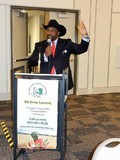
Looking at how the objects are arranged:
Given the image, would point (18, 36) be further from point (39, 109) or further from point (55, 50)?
point (39, 109)

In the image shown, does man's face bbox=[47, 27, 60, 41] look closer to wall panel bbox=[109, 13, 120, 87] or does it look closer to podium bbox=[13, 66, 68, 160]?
podium bbox=[13, 66, 68, 160]

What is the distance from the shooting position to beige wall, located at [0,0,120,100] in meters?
5.50

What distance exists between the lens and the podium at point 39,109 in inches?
92.3

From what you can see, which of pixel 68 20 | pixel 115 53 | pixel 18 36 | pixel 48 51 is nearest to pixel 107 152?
pixel 48 51

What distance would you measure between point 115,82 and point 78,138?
348 centimetres

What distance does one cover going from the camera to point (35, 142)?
2.45 metres

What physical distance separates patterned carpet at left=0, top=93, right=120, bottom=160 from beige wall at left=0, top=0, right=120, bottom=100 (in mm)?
364

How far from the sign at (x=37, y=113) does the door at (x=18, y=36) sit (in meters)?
3.05

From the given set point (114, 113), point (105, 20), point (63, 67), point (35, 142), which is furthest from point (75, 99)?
point (35, 142)

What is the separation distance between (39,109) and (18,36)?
3719 mm

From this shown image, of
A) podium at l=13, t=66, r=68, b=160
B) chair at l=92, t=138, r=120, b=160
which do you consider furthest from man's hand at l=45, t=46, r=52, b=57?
chair at l=92, t=138, r=120, b=160

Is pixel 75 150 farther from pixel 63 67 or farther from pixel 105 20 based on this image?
pixel 105 20

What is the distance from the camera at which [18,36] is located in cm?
575

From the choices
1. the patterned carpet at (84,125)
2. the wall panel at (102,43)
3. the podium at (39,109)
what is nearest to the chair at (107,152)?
the podium at (39,109)
